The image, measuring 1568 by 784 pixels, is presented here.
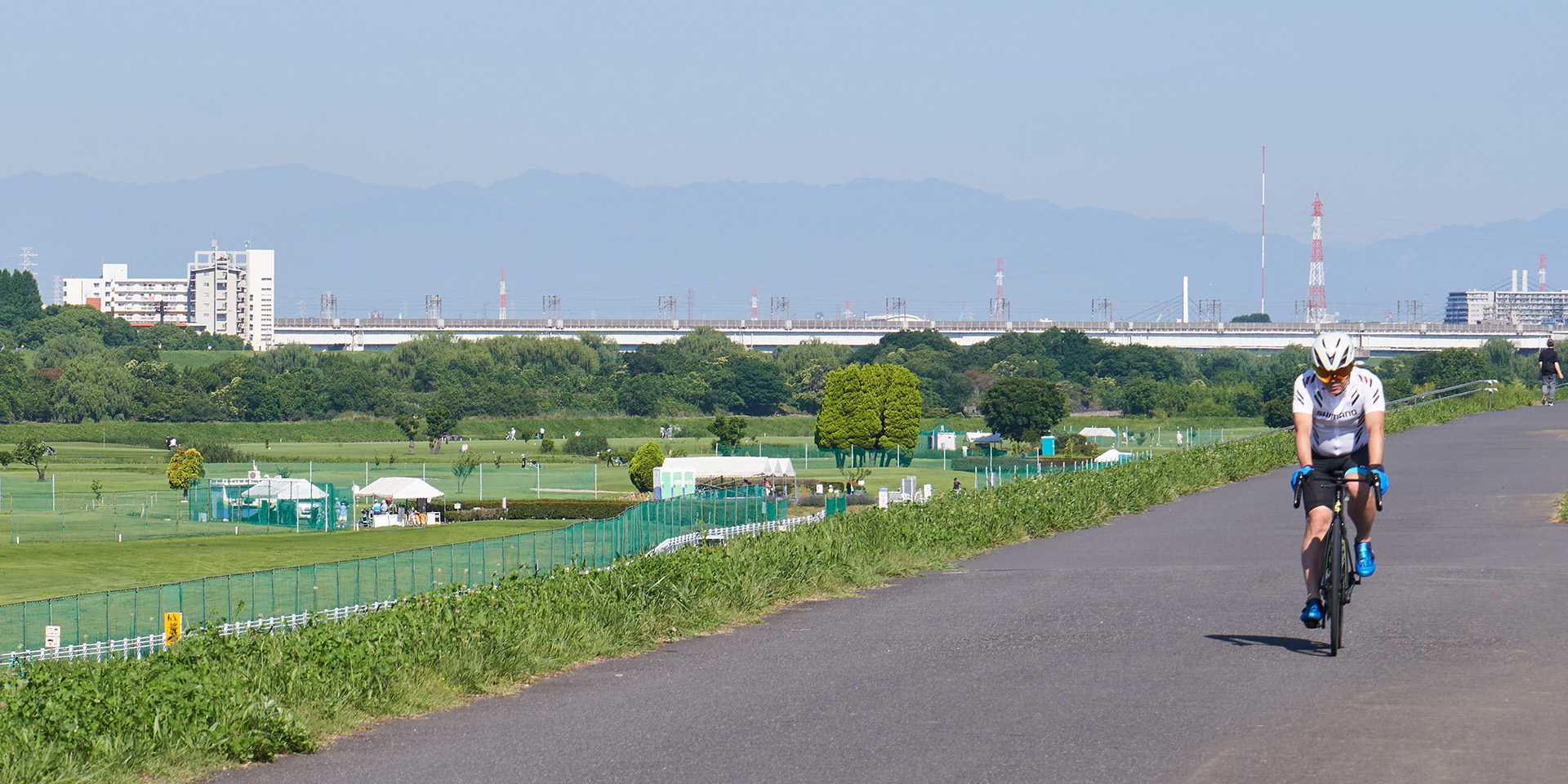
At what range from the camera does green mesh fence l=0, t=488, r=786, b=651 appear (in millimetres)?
28547

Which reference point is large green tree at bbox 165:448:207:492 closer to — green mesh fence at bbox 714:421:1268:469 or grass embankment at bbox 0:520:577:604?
grass embankment at bbox 0:520:577:604

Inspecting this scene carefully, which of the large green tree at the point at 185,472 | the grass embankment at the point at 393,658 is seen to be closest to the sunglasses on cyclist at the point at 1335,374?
the grass embankment at the point at 393,658

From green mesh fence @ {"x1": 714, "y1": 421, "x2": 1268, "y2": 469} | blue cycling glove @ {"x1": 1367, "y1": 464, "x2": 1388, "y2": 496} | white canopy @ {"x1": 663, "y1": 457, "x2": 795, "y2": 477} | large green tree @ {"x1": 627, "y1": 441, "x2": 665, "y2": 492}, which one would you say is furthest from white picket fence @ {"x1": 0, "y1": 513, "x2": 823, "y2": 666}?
green mesh fence @ {"x1": 714, "y1": 421, "x2": 1268, "y2": 469}

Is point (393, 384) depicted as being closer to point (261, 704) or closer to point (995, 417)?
point (995, 417)

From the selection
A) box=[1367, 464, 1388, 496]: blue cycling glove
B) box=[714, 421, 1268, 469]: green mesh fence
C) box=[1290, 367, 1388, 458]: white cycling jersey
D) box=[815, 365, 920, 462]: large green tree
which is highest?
box=[1290, 367, 1388, 458]: white cycling jersey

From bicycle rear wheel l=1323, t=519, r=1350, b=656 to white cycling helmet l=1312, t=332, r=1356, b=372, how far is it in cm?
92

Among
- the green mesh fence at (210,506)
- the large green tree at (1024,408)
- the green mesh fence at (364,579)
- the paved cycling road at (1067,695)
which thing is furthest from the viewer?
the large green tree at (1024,408)

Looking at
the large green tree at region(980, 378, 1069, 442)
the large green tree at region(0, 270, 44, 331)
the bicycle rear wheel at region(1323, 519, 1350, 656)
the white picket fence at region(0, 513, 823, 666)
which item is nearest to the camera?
the bicycle rear wheel at region(1323, 519, 1350, 656)

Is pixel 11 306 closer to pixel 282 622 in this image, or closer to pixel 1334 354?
pixel 282 622

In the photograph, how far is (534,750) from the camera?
7.79 meters

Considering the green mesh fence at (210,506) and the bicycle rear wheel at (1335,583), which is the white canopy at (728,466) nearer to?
the green mesh fence at (210,506)

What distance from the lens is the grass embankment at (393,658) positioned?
7.45m

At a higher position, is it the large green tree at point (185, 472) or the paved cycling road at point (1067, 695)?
the paved cycling road at point (1067, 695)

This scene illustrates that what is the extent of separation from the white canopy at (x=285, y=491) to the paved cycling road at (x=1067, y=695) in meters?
53.0
